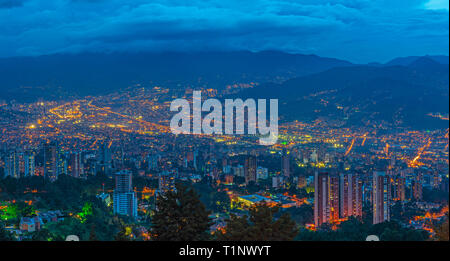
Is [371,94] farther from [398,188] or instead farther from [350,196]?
[350,196]

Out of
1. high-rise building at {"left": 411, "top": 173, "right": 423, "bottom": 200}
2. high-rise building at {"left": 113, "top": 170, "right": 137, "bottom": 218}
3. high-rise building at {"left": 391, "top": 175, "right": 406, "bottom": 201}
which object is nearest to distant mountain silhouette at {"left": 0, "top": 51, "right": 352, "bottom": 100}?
high-rise building at {"left": 113, "top": 170, "right": 137, "bottom": 218}

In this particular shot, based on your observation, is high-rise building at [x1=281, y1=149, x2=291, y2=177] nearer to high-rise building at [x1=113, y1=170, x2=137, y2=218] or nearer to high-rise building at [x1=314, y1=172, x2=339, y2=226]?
high-rise building at [x1=314, y1=172, x2=339, y2=226]

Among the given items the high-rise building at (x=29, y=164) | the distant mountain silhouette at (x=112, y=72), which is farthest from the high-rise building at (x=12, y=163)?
the distant mountain silhouette at (x=112, y=72)

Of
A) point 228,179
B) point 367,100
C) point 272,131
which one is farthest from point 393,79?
point 228,179

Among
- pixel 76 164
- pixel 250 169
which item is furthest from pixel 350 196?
pixel 76 164

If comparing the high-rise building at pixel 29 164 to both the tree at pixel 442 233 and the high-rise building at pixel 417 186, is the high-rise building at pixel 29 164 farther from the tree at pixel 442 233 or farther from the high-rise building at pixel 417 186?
the tree at pixel 442 233

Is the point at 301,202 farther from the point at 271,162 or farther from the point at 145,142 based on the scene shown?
the point at 145,142
